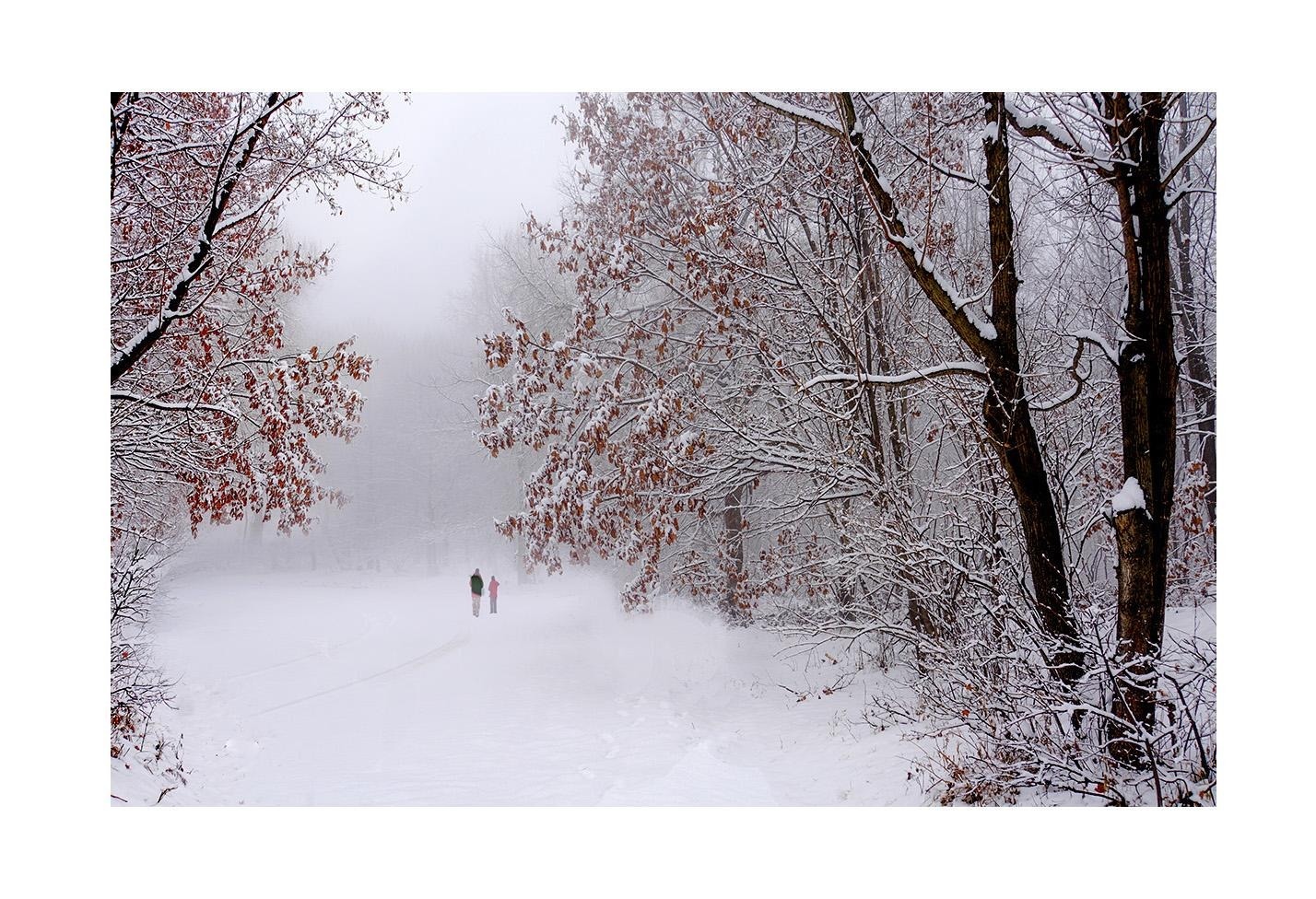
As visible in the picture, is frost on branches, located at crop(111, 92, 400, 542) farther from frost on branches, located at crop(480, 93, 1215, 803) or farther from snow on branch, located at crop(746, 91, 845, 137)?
snow on branch, located at crop(746, 91, 845, 137)

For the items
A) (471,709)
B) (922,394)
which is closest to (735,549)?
(922,394)

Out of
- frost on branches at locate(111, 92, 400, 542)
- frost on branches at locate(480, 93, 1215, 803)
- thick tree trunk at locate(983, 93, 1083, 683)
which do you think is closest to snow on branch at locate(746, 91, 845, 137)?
frost on branches at locate(480, 93, 1215, 803)

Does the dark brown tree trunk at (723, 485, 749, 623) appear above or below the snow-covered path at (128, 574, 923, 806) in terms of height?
above

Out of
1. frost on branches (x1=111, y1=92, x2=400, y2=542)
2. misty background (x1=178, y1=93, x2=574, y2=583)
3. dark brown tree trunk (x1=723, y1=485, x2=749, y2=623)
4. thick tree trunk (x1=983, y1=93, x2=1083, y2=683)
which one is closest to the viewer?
frost on branches (x1=111, y1=92, x2=400, y2=542)

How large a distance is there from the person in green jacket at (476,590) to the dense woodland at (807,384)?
1.99 ft

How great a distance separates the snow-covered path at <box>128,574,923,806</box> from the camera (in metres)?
4.07

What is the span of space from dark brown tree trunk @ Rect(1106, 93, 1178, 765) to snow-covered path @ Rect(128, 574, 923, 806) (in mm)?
1459

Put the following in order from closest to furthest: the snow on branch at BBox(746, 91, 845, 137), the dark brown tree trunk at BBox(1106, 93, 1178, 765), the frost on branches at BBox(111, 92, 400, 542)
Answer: the dark brown tree trunk at BBox(1106, 93, 1178, 765)
the frost on branches at BBox(111, 92, 400, 542)
the snow on branch at BBox(746, 91, 845, 137)

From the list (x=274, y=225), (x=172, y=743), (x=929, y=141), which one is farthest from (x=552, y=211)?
(x=172, y=743)

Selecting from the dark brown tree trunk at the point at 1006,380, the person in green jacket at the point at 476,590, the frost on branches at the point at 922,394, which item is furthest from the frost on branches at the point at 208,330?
the dark brown tree trunk at the point at 1006,380

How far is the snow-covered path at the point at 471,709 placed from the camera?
407 cm

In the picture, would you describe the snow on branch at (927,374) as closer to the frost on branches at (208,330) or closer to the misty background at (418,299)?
the misty background at (418,299)
